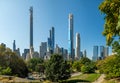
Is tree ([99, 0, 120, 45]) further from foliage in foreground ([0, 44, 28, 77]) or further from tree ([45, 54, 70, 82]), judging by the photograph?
foliage in foreground ([0, 44, 28, 77])

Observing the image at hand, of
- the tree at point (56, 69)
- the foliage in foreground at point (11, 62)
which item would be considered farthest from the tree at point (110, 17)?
the foliage in foreground at point (11, 62)

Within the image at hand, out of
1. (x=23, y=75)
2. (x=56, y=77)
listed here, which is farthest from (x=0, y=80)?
(x=23, y=75)

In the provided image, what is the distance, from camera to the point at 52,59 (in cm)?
8181

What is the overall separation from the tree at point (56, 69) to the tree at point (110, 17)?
49353 mm

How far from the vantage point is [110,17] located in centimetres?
2977

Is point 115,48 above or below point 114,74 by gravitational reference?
Answer: above

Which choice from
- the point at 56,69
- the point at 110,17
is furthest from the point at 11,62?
the point at 110,17

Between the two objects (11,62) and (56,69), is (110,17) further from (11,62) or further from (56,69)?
(11,62)

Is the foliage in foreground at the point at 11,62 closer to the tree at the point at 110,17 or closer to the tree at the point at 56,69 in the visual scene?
the tree at the point at 56,69

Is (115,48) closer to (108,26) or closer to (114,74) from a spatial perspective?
(114,74)

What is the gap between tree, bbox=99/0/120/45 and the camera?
28062 mm

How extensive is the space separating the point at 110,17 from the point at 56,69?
51.7 meters

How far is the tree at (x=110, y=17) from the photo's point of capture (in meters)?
28.1

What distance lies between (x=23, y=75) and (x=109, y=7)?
2564 inches
